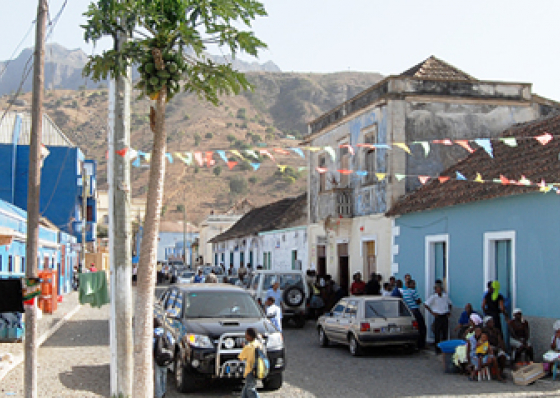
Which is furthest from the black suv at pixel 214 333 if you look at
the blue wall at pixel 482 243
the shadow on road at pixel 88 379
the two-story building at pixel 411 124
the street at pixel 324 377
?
the two-story building at pixel 411 124

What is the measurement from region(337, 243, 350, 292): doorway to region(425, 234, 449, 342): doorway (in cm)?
659

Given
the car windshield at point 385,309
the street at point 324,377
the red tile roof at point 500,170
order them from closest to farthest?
the street at point 324,377 → the red tile roof at point 500,170 → the car windshield at point 385,309

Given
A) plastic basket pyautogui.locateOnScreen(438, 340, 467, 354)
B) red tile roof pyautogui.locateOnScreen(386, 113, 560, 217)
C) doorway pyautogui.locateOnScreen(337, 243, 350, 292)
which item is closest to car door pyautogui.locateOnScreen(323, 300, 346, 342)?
plastic basket pyautogui.locateOnScreen(438, 340, 467, 354)

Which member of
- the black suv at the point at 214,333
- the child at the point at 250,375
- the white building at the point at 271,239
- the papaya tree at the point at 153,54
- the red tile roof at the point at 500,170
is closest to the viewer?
the papaya tree at the point at 153,54

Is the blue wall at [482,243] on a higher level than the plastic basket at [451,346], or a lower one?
higher

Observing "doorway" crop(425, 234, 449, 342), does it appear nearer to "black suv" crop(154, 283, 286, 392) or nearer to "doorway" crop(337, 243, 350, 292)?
"doorway" crop(337, 243, 350, 292)

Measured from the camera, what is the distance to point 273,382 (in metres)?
11.0

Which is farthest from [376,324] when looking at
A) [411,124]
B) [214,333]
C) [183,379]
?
[411,124]

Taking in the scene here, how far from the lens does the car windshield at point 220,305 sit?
11844 millimetres

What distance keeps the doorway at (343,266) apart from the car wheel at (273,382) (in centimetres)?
1340

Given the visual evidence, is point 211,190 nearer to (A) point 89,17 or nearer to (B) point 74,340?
(B) point 74,340

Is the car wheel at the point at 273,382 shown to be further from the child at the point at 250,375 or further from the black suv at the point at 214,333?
the child at the point at 250,375

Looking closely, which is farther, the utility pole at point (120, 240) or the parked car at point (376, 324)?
the parked car at point (376, 324)

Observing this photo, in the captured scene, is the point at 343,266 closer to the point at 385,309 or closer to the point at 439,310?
the point at 439,310
